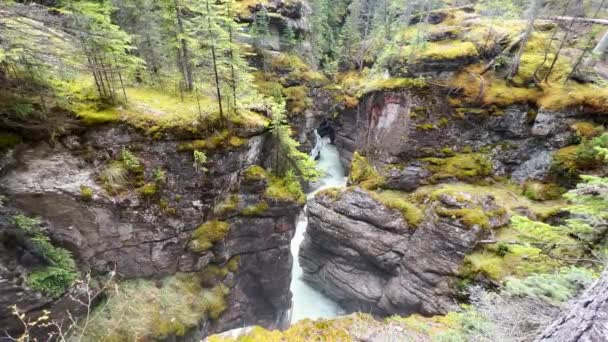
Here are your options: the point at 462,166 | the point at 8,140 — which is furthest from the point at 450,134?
the point at 8,140

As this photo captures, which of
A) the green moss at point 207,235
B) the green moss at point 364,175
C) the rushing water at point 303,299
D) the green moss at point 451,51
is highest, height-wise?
the green moss at point 451,51

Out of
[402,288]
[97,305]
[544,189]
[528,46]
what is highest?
[528,46]

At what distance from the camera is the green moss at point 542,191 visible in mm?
17547

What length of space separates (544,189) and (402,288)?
34.7 ft

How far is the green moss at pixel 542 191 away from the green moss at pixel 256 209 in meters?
16.3

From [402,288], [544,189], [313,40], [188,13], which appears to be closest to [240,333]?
[402,288]

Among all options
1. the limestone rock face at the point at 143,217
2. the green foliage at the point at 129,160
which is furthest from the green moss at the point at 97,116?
the green foliage at the point at 129,160

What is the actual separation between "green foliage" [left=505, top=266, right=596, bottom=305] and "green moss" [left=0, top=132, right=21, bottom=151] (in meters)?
17.3

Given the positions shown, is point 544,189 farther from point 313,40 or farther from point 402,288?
point 313,40

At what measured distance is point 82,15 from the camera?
12.3 m

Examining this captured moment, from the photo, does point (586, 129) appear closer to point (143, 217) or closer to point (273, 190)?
point (273, 190)

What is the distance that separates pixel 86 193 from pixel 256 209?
7789mm

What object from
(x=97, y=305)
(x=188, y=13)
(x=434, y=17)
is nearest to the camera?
(x=97, y=305)

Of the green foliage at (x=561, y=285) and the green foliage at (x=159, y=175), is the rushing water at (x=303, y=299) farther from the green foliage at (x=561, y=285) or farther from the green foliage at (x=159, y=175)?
the green foliage at (x=561, y=285)
